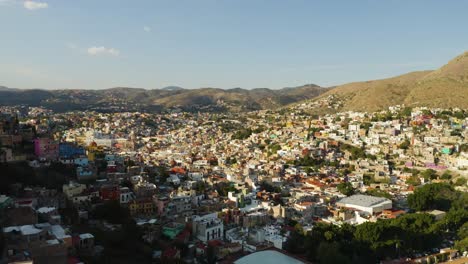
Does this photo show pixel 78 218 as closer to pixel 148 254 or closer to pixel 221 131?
pixel 148 254

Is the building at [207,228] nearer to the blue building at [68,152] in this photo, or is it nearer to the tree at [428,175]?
the blue building at [68,152]

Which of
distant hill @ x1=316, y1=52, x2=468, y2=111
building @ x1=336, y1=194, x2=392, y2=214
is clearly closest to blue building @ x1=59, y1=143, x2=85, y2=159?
building @ x1=336, y1=194, x2=392, y2=214

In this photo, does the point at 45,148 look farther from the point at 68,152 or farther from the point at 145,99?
the point at 145,99

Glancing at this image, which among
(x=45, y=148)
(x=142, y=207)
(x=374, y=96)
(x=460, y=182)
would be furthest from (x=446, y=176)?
(x=374, y=96)

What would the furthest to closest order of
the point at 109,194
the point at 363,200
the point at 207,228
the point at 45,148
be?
1. the point at 45,148
2. the point at 363,200
3. the point at 109,194
4. the point at 207,228

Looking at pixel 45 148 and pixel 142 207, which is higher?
pixel 45 148

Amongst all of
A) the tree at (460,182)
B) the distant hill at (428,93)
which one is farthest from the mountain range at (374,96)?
the tree at (460,182)

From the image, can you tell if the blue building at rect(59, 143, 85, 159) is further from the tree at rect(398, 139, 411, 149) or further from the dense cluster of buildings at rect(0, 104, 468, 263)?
the tree at rect(398, 139, 411, 149)
